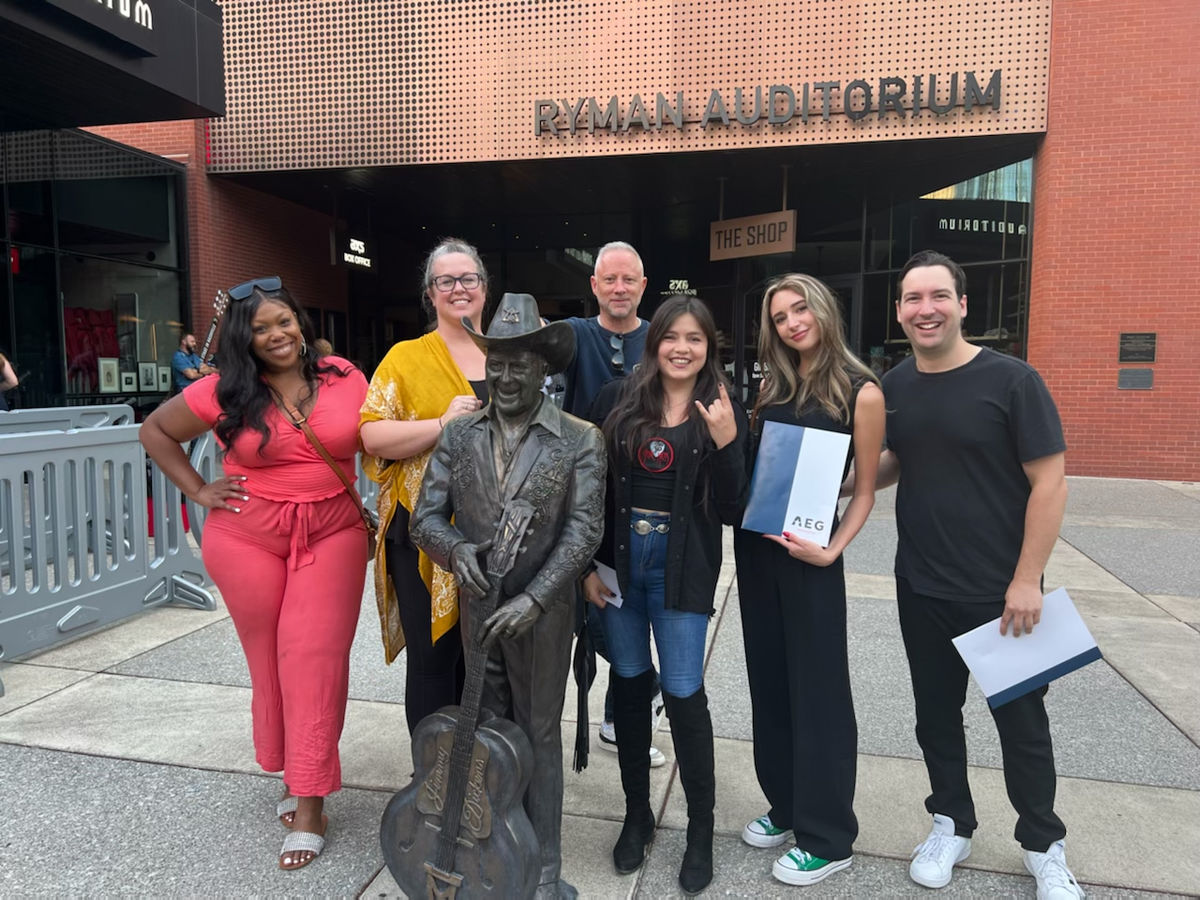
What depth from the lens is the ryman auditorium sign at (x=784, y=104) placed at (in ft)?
34.6

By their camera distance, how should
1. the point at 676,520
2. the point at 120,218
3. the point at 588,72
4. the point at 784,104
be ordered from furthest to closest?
the point at 120,218 → the point at 588,72 → the point at 784,104 → the point at 676,520

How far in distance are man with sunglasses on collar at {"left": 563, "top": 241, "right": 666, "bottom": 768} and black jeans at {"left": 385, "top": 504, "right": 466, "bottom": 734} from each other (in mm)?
587

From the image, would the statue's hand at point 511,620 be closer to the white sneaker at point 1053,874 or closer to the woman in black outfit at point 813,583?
the woman in black outfit at point 813,583

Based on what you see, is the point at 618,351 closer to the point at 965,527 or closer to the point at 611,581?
the point at 611,581

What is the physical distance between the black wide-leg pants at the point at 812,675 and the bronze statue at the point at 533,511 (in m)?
0.66

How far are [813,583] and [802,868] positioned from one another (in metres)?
0.91

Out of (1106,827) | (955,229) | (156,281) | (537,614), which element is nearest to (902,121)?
(955,229)

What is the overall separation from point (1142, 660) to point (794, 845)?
2918 millimetres

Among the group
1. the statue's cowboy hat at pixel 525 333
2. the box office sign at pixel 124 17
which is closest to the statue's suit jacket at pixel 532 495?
the statue's cowboy hat at pixel 525 333

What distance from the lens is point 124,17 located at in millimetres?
7664

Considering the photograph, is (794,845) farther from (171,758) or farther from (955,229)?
(955,229)

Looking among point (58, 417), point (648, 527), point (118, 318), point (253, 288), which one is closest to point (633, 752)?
point (648, 527)

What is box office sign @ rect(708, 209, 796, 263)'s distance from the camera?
A: 1278 cm

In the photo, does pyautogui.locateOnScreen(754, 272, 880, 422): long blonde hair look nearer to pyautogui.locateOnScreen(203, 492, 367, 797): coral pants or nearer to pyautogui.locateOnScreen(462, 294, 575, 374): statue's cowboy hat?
pyautogui.locateOnScreen(462, 294, 575, 374): statue's cowboy hat
